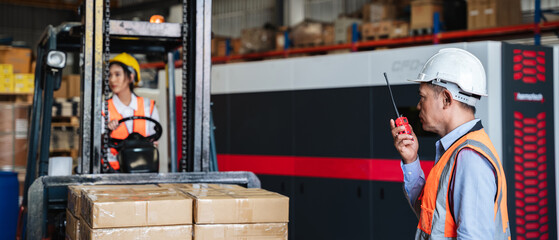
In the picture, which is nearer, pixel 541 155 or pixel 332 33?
pixel 541 155

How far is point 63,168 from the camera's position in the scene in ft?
12.8

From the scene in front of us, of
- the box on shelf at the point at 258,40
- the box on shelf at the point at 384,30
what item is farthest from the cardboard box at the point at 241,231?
the box on shelf at the point at 258,40

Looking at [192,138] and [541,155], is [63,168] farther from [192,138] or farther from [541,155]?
[541,155]

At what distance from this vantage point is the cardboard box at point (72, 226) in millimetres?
2713

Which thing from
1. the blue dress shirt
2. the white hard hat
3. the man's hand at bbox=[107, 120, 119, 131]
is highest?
the white hard hat

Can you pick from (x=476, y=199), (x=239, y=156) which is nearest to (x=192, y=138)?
(x=476, y=199)

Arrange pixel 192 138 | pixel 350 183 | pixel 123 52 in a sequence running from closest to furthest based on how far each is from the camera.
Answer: pixel 192 138, pixel 123 52, pixel 350 183

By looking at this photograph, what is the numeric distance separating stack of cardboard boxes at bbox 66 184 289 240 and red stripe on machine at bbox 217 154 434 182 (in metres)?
3.55

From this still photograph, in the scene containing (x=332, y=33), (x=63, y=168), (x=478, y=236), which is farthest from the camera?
(x=332, y=33)

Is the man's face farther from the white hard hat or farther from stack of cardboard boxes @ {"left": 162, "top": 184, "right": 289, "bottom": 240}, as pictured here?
stack of cardboard boxes @ {"left": 162, "top": 184, "right": 289, "bottom": 240}

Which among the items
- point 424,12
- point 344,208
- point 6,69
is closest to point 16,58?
point 6,69

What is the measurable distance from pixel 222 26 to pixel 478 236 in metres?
17.3

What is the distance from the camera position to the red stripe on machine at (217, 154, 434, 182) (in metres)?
6.30

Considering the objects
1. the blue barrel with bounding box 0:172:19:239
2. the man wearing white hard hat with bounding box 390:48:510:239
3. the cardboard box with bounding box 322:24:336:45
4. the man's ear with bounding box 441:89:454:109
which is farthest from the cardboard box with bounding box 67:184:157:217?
the cardboard box with bounding box 322:24:336:45
